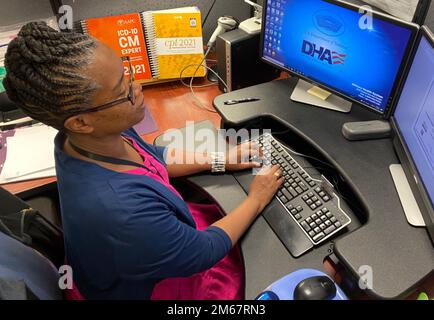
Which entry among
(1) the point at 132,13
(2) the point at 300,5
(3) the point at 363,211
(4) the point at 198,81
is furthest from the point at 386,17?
(1) the point at 132,13

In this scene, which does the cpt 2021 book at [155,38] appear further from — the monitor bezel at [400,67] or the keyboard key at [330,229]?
the keyboard key at [330,229]

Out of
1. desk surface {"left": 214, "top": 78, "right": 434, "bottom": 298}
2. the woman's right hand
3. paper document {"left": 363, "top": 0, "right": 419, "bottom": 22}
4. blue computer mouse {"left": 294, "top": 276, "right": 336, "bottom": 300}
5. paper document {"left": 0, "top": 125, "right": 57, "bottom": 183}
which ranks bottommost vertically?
paper document {"left": 0, "top": 125, "right": 57, "bottom": 183}

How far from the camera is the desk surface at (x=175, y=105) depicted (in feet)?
3.88

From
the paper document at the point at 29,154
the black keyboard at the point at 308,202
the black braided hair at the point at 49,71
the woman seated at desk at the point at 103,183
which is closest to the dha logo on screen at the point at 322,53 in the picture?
the black keyboard at the point at 308,202

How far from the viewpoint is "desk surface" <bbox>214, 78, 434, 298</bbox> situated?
670 mm

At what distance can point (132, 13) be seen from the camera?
4.20 feet

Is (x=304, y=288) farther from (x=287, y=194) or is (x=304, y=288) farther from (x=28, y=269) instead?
(x=28, y=269)

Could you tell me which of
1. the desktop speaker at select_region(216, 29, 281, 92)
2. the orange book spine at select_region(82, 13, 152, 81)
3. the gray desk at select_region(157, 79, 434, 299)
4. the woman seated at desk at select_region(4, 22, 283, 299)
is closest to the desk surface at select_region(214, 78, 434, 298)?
the gray desk at select_region(157, 79, 434, 299)

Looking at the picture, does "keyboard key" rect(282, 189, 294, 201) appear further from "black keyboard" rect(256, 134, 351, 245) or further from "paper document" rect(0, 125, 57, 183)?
"paper document" rect(0, 125, 57, 183)

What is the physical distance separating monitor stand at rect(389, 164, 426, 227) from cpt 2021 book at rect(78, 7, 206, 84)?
31.1 inches

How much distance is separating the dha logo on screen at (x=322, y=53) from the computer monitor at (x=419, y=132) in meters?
0.19

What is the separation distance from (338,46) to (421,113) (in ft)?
1.01

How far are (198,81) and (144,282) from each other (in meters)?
0.86

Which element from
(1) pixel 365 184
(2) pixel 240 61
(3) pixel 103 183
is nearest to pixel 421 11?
(1) pixel 365 184
